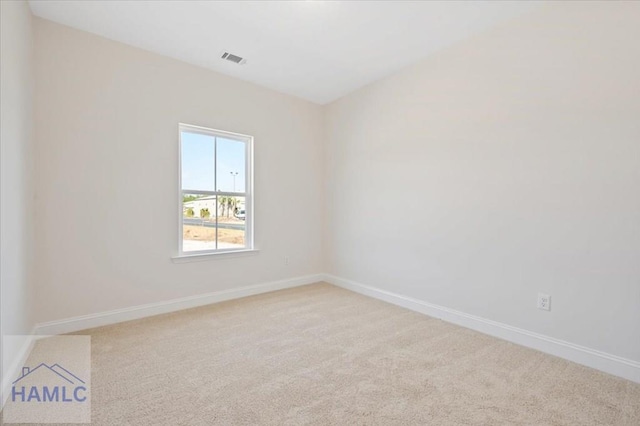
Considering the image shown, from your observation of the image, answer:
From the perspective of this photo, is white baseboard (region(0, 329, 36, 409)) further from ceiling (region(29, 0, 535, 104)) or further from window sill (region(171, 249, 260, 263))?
ceiling (region(29, 0, 535, 104))

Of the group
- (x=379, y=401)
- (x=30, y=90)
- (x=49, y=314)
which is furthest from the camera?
(x=49, y=314)

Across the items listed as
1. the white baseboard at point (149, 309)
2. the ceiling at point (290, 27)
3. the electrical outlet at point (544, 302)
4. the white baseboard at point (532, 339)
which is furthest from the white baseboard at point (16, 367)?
the electrical outlet at point (544, 302)

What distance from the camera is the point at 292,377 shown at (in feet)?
6.55

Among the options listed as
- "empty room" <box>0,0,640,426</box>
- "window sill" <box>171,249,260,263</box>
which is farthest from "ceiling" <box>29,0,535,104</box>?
"window sill" <box>171,249,260,263</box>

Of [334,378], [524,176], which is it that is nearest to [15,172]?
[334,378]

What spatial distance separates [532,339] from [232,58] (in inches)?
152

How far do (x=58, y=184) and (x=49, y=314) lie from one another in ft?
3.69

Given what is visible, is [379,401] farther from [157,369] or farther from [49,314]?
[49,314]

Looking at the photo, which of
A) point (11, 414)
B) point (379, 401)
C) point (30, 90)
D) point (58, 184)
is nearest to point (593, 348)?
point (379, 401)

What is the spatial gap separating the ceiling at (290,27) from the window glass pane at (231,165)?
0.87 m

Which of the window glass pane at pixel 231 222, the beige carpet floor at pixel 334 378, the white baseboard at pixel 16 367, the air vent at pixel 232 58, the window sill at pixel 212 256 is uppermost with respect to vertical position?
the air vent at pixel 232 58

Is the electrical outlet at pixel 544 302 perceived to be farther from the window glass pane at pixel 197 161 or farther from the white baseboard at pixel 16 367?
the white baseboard at pixel 16 367

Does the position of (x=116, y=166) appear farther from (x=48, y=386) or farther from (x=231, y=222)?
(x=48, y=386)

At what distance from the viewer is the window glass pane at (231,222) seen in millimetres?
3684
